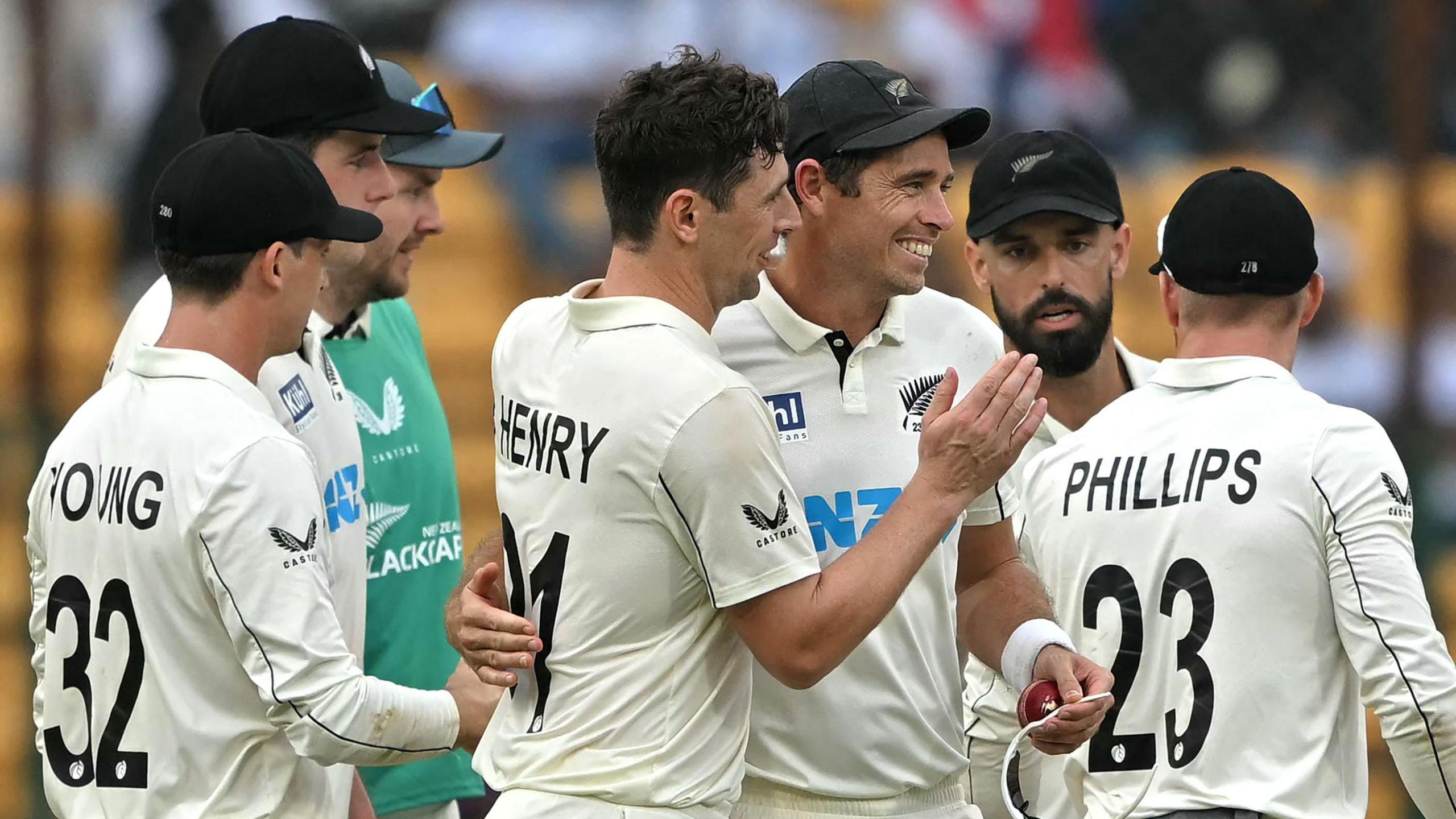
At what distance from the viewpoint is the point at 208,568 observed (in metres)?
3.18

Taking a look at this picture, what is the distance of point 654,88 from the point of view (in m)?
3.11

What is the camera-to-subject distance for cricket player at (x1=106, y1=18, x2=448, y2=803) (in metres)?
3.87

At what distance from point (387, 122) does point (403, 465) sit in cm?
90

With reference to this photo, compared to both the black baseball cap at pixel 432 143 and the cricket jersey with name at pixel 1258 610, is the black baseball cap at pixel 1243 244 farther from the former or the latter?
the black baseball cap at pixel 432 143

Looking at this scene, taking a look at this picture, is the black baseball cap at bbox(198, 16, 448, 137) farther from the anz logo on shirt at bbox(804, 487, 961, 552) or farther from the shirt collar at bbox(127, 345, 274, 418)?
the anz logo on shirt at bbox(804, 487, 961, 552)

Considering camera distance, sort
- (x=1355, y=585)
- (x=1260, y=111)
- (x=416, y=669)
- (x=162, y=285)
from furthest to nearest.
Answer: (x=1260, y=111)
(x=416, y=669)
(x=162, y=285)
(x=1355, y=585)

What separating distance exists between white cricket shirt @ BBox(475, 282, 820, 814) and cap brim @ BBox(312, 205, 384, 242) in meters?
0.61

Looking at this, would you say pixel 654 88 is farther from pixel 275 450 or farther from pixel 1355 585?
pixel 1355 585

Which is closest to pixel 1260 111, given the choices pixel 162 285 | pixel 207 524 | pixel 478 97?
pixel 478 97

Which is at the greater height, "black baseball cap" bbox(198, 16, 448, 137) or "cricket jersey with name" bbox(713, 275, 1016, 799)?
"black baseball cap" bbox(198, 16, 448, 137)

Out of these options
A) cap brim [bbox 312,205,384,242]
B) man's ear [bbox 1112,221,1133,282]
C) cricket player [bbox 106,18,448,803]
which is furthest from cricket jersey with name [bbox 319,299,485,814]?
man's ear [bbox 1112,221,1133,282]

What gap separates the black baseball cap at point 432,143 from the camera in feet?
15.0

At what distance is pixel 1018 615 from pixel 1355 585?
26.0 inches

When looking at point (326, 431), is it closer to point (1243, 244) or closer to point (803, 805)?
point (803, 805)
